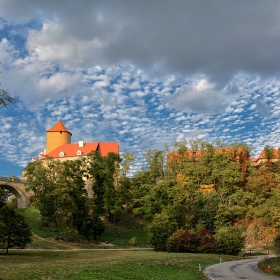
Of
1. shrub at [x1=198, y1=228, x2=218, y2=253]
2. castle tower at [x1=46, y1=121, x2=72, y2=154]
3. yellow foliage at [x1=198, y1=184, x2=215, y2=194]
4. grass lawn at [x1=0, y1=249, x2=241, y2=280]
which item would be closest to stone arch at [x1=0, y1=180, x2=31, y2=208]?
castle tower at [x1=46, y1=121, x2=72, y2=154]

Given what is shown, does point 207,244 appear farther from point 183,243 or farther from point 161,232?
point 161,232

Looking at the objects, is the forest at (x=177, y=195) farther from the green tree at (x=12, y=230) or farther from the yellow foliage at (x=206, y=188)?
the green tree at (x=12, y=230)

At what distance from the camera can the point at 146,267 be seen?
815 inches

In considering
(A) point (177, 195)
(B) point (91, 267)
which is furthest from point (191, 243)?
(B) point (91, 267)

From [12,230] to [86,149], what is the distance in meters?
52.7

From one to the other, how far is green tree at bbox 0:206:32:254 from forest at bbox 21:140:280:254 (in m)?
13.8

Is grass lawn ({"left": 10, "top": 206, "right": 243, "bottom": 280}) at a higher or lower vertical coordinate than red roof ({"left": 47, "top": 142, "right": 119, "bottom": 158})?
lower

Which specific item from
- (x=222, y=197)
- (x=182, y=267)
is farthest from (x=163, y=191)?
(x=182, y=267)

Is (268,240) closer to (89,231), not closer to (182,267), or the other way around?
(89,231)

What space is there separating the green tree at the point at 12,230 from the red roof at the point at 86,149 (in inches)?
1966

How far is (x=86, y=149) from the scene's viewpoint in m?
81.3

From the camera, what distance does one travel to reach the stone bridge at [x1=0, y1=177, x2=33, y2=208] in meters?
63.1

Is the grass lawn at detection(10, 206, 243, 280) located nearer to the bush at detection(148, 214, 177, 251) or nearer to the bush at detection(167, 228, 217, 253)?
the bush at detection(148, 214, 177, 251)

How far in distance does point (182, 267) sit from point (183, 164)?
122ft
